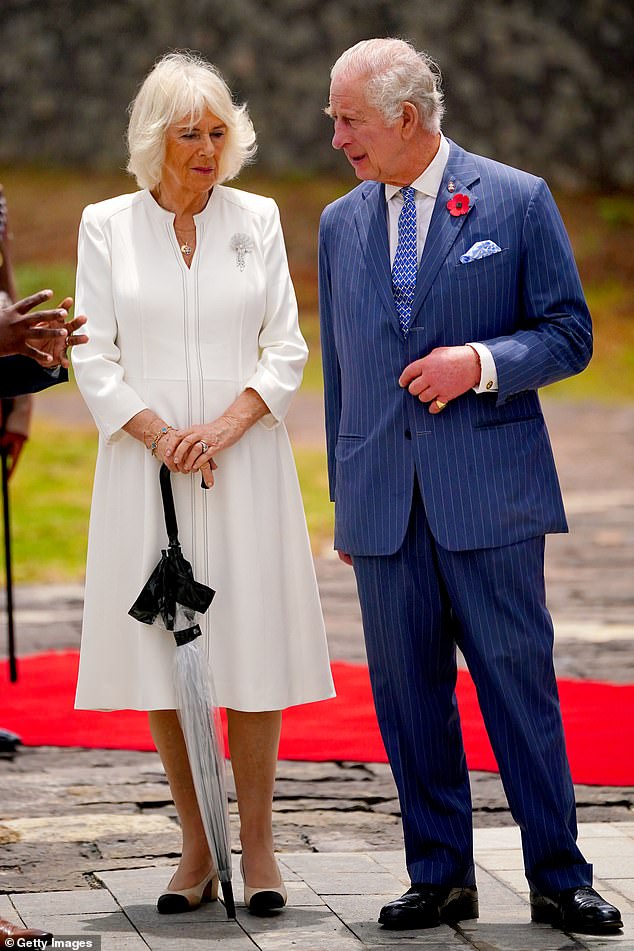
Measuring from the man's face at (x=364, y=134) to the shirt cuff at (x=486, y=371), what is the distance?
1.28ft

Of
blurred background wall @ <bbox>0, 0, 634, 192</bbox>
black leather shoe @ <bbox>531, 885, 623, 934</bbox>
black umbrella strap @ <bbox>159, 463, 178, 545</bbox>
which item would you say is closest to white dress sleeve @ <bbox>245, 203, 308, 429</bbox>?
black umbrella strap @ <bbox>159, 463, 178, 545</bbox>

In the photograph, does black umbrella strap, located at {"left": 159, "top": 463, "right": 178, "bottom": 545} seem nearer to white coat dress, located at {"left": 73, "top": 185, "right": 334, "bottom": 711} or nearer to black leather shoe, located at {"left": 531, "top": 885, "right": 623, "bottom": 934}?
white coat dress, located at {"left": 73, "top": 185, "right": 334, "bottom": 711}

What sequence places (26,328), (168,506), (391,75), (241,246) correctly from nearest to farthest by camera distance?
(26,328), (391,75), (168,506), (241,246)

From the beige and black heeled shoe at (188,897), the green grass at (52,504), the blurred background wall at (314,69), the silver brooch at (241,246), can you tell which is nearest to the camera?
the beige and black heeled shoe at (188,897)

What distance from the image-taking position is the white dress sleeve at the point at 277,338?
9.84 feet

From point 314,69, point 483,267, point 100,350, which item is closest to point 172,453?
point 100,350

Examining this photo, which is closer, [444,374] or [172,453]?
[444,374]

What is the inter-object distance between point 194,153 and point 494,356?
732mm

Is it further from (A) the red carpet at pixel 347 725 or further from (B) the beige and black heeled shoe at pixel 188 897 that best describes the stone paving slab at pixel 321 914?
(A) the red carpet at pixel 347 725

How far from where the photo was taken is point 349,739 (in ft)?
14.9

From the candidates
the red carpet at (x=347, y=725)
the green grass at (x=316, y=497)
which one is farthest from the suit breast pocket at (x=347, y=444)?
the green grass at (x=316, y=497)

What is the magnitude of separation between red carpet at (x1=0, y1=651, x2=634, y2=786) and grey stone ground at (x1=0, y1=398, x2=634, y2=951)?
93 mm

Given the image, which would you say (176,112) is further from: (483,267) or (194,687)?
(194,687)

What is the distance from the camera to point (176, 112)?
2.95m
